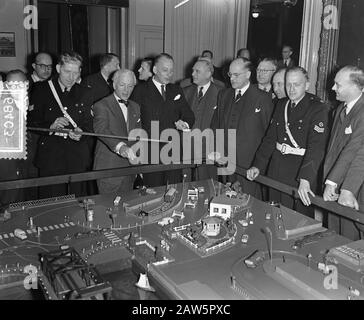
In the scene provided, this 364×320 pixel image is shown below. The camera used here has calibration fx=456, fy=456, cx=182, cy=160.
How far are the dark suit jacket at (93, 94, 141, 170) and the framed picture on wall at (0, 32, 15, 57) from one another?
4014mm

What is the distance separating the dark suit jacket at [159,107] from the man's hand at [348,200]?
2.22 meters

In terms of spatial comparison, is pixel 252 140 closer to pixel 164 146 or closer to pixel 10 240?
pixel 164 146

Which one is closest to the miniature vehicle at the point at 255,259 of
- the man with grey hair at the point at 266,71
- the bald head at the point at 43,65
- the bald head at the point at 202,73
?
the man with grey hair at the point at 266,71

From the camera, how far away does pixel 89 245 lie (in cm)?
265

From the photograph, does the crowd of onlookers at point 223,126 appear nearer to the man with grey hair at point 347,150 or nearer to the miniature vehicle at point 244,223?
the man with grey hair at point 347,150

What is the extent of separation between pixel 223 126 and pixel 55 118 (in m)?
1.75

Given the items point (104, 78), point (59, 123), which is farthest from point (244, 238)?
point (104, 78)

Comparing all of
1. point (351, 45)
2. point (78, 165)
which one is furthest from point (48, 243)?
point (351, 45)

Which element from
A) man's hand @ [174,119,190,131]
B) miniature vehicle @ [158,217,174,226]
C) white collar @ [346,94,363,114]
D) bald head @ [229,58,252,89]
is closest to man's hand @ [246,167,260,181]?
white collar @ [346,94,363,114]

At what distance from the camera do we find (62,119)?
4293mm

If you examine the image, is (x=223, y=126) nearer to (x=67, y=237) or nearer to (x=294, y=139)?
(x=294, y=139)

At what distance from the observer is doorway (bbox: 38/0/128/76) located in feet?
28.5

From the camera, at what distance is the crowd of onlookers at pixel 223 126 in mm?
3670

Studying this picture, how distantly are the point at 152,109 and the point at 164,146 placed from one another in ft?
1.47
